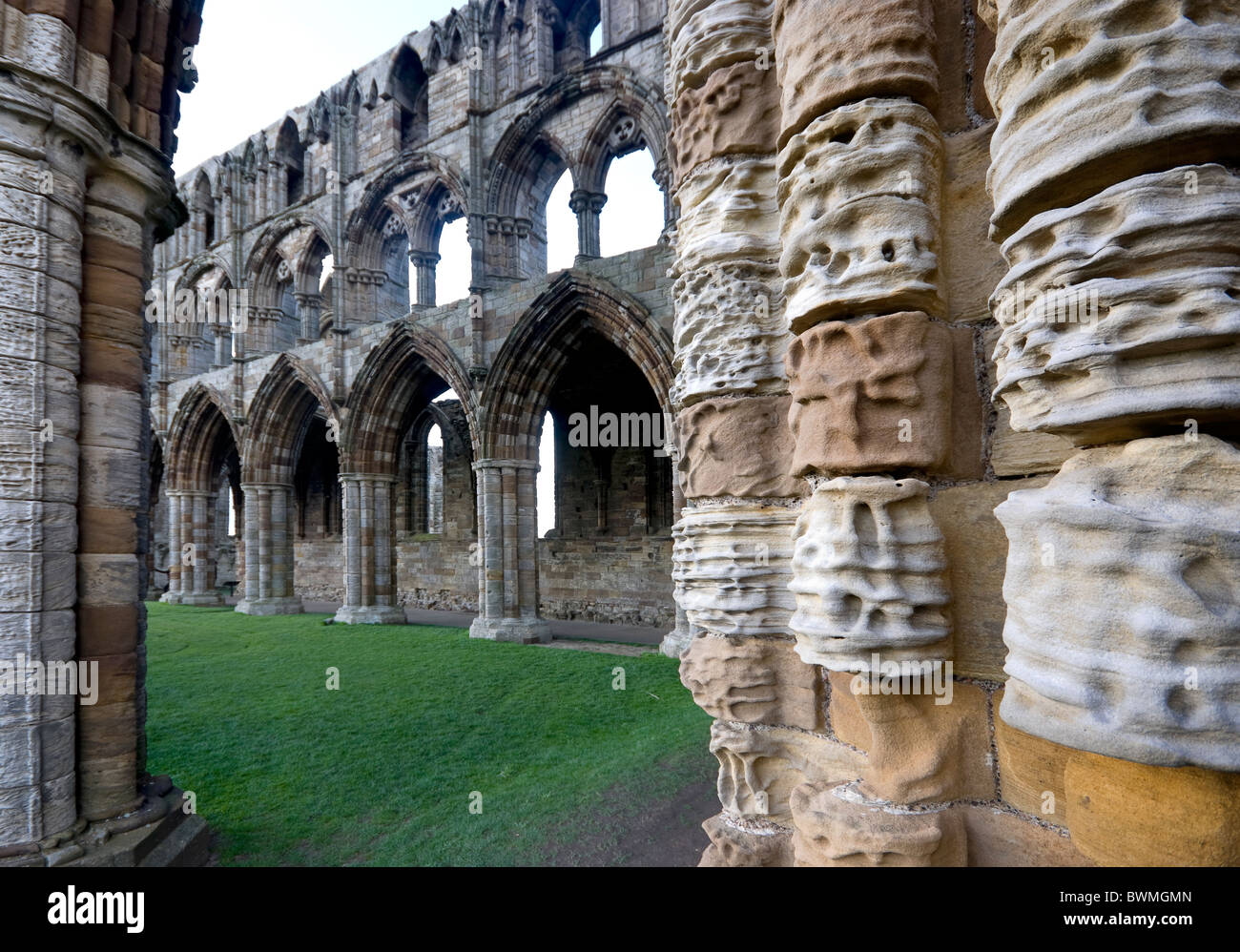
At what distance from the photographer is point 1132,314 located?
34.4 inches

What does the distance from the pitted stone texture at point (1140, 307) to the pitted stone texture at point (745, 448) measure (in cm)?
82

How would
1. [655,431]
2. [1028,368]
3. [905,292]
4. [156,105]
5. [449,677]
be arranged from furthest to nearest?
[655,431], [449,677], [156,105], [905,292], [1028,368]

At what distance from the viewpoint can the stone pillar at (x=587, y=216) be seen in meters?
10.6

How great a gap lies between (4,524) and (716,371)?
9.03 ft

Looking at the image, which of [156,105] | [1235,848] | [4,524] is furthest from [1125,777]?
[156,105]

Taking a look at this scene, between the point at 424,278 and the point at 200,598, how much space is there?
9969 millimetres

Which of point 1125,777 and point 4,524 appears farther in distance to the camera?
point 4,524

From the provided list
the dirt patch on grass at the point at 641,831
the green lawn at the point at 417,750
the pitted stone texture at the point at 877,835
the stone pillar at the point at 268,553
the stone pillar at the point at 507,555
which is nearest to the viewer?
the pitted stone texture at the point at 877,835

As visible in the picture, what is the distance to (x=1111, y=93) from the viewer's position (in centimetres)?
91

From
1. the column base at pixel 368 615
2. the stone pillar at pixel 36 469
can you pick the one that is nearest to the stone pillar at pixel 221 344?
the column base at pixel 368 615

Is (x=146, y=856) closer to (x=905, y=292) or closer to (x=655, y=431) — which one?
(x=905, y=292)

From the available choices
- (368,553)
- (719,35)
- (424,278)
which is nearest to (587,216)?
(424,278)

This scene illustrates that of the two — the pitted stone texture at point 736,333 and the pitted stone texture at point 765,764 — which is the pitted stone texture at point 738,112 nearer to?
the pitted stone texture at point 736,333

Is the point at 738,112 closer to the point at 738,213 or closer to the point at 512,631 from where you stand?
the point at 738,213
